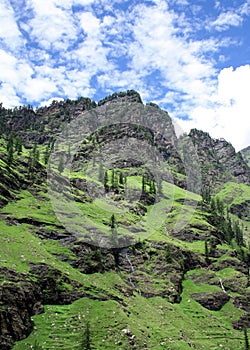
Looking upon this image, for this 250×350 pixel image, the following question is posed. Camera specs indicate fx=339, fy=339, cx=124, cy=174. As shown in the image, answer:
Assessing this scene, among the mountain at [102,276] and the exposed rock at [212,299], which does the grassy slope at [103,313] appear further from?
the exposed rock at [212,299]

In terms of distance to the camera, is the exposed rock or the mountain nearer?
the mountain

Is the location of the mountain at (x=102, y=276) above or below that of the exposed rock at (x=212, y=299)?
above

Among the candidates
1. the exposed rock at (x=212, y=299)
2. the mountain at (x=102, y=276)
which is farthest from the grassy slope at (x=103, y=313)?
the exposed rock at (x=212, y=299)

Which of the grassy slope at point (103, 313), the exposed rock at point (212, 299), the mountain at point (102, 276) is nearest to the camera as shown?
the grassy slope at point (103, 313)

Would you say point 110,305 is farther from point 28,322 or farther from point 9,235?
point 9,235

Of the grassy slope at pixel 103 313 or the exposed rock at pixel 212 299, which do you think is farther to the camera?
the exposed rock at pixel 212 299

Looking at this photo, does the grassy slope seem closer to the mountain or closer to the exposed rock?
the mountain

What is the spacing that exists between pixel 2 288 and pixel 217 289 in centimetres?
7851

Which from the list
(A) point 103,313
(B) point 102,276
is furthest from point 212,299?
(A) point 103,313

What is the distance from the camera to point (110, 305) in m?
75.4

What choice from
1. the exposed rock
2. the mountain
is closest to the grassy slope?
the mountain

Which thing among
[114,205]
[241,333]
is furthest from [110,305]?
[114,205]

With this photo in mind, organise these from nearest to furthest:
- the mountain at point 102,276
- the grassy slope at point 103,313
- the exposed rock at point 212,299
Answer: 1. the grassy slope at point 103,313
2. the mountain at point 102,276
3. the exposed rock at point 212,299

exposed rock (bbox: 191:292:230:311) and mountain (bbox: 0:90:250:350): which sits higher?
mountain (bbox: 0:90:250:350)
